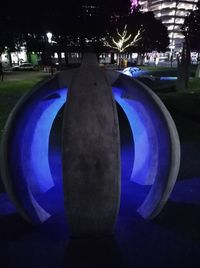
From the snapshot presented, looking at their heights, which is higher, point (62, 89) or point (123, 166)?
point (62, 89)

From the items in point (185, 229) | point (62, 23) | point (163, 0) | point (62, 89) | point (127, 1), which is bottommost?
point (185, 229)

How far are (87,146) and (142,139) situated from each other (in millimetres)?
3467

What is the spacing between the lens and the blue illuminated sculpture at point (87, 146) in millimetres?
5789

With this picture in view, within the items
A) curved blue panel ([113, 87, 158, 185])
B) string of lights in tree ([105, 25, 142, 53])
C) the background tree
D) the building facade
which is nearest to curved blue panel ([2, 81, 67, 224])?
curved blue panel ([113, 87, 158, 185])

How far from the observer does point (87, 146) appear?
5742 millimetres

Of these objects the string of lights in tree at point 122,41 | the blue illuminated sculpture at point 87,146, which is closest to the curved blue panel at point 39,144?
the blue illuminated sculpture at point 87,146

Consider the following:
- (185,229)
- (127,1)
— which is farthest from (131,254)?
(127,1)

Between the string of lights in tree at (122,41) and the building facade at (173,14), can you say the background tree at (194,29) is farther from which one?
the building facade at (173,14)

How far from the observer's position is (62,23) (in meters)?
26.2

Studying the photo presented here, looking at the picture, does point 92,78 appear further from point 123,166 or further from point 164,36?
point 164,36

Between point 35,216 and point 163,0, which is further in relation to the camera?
point 163,0

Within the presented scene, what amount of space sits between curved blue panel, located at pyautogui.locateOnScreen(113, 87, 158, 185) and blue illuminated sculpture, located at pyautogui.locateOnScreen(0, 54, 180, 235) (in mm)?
32

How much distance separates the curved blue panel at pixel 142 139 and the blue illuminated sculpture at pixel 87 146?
0.03 meters

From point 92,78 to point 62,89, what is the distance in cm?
108
